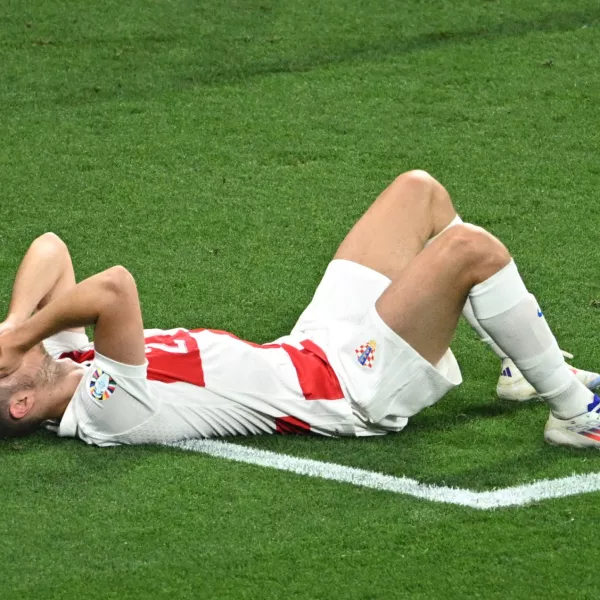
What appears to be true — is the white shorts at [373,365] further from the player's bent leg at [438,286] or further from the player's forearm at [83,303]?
the player's forearm at [83,303]

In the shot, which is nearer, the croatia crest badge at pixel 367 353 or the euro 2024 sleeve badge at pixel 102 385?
the euro 2024 sleeve badge at pixel 102 385

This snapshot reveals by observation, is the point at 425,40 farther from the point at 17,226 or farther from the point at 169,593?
the point at 169,593

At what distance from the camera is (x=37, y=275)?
4875mm

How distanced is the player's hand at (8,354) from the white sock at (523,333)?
4.66ft

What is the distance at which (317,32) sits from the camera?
29.5 feet

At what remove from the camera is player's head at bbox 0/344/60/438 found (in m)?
4.62

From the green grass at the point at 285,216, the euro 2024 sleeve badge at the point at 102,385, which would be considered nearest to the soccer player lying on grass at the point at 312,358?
the euro 2024 sleeve badge at the point at 102,385

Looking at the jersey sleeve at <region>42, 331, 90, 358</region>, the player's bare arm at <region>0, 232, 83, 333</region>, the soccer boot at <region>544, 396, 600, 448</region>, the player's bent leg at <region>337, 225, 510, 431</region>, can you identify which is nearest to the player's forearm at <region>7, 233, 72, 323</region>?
the player's bare arm at <region>0, 232, 83, 333</region>

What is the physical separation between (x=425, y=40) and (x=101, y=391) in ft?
15.9

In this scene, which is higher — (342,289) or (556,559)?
(342,289)

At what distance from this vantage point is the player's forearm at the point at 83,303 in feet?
14.4

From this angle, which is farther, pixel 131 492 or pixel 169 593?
pixel 131 492

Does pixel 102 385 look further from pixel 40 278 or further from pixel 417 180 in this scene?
pixel 417 180

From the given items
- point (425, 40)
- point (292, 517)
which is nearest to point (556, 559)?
point (292, 517)
